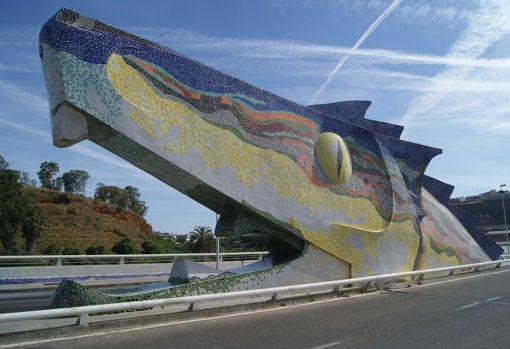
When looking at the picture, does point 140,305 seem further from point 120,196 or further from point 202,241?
point 120,196

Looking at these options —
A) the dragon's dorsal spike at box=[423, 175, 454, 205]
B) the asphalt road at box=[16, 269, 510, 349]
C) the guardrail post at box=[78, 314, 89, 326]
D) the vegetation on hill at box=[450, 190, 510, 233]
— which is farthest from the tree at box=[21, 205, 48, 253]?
the vegetation on hill at box=[450, 190, 510, 233]

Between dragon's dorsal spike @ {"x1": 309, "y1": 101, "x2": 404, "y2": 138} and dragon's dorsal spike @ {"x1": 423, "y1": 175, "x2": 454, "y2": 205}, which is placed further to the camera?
dragon's dorsal spike @ {"x1": 423, "y1": 175, "x2": 454, "y2": 205}

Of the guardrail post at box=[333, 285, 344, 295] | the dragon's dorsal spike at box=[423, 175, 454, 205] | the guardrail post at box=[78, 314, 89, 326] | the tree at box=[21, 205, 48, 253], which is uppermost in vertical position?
the tree at box=[21, 205, 48, 253]

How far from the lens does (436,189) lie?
22125mm

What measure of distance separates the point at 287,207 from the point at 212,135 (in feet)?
9.95

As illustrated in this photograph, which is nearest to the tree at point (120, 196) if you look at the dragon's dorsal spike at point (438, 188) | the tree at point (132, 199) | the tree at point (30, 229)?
the tree at point (132, 199)

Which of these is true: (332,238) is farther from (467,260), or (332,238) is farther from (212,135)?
(467,260)

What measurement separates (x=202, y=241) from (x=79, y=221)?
28.7 m

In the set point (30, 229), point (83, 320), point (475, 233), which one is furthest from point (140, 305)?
point (30, 229)

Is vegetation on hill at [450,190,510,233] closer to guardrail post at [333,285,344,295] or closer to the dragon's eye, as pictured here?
the dragon's eye

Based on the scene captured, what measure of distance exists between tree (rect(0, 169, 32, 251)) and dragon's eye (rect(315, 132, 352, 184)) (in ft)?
131

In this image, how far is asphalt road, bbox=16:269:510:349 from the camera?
7090 mm

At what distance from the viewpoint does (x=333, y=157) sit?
1429 cm

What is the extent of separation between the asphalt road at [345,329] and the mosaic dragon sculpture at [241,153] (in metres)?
1.51
